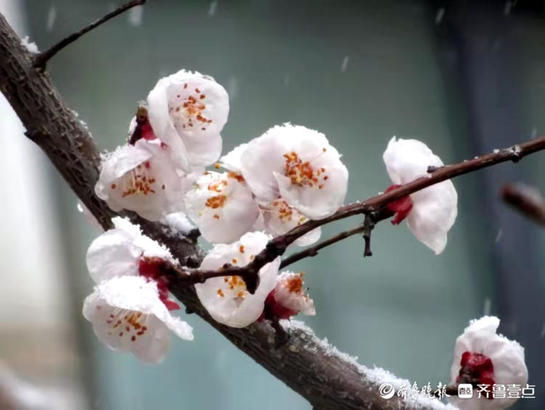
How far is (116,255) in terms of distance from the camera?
0.34 metres

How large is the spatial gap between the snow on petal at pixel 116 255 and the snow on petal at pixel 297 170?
54 millimetres

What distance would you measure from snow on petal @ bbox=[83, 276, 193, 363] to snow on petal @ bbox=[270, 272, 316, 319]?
0.05 meters

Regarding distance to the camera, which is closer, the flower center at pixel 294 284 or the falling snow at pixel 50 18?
the flower center at pixel 294 284

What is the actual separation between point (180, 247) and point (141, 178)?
10 centimetres

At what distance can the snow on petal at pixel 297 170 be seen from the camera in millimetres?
321

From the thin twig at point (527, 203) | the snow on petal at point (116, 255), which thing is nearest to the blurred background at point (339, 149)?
the snow on petal at point (116, 255)

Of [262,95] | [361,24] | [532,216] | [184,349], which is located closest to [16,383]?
[184,349]

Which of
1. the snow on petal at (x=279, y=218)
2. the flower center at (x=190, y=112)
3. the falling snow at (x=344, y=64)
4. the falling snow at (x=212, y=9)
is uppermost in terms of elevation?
the falling snow at (x=212, y=9)

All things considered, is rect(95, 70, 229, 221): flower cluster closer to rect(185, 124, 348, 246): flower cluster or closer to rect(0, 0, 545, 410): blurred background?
rect(185, 124, 348, 246): flower cluster

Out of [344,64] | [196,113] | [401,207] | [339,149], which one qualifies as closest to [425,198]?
[401,207]

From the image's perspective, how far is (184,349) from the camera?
1381 mm

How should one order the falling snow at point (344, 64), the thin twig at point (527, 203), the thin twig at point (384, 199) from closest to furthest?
1. the thin twig at point (527, 203)
2. the thin twig at point (384, 199)
3. the falling snow at point (344, 64)

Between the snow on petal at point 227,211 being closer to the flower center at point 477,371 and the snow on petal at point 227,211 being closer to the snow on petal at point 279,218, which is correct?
the snow on petal at point 279,218

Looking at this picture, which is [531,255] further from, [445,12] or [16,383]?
[16,383]
